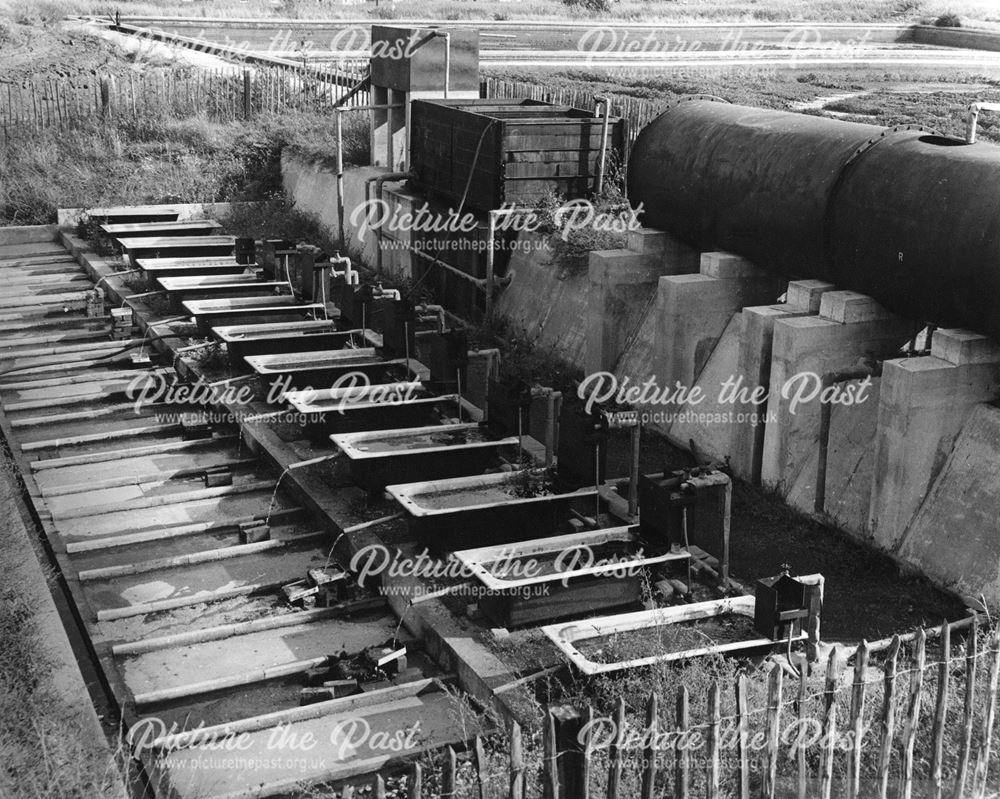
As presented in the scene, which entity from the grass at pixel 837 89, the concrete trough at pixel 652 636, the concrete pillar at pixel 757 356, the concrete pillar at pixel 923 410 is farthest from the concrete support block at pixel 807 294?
the grass at pixel 837 89

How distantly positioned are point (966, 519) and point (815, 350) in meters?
1.85

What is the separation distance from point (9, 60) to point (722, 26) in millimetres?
21833

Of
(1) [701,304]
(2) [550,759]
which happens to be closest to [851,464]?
(1) [701,304]

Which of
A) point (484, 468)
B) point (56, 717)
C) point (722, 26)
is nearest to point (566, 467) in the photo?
point (484, 468)

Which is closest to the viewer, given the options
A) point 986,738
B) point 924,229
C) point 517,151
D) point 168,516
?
point 986,738

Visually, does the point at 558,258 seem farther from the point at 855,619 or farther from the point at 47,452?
the point at 855,619

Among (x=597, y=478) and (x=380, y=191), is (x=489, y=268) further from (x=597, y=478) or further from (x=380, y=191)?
(x=597, y=478)

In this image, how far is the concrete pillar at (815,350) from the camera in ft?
31.3

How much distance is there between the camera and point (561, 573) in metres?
7.86

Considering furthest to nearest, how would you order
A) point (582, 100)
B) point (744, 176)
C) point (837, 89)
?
point (837, 89) → point (582, 100) → point (744, 176)

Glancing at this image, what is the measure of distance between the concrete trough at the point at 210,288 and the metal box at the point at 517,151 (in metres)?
2.53

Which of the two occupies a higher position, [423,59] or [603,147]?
[423,59]

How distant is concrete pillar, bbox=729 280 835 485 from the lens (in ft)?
32.6

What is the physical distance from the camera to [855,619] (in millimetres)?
8125
